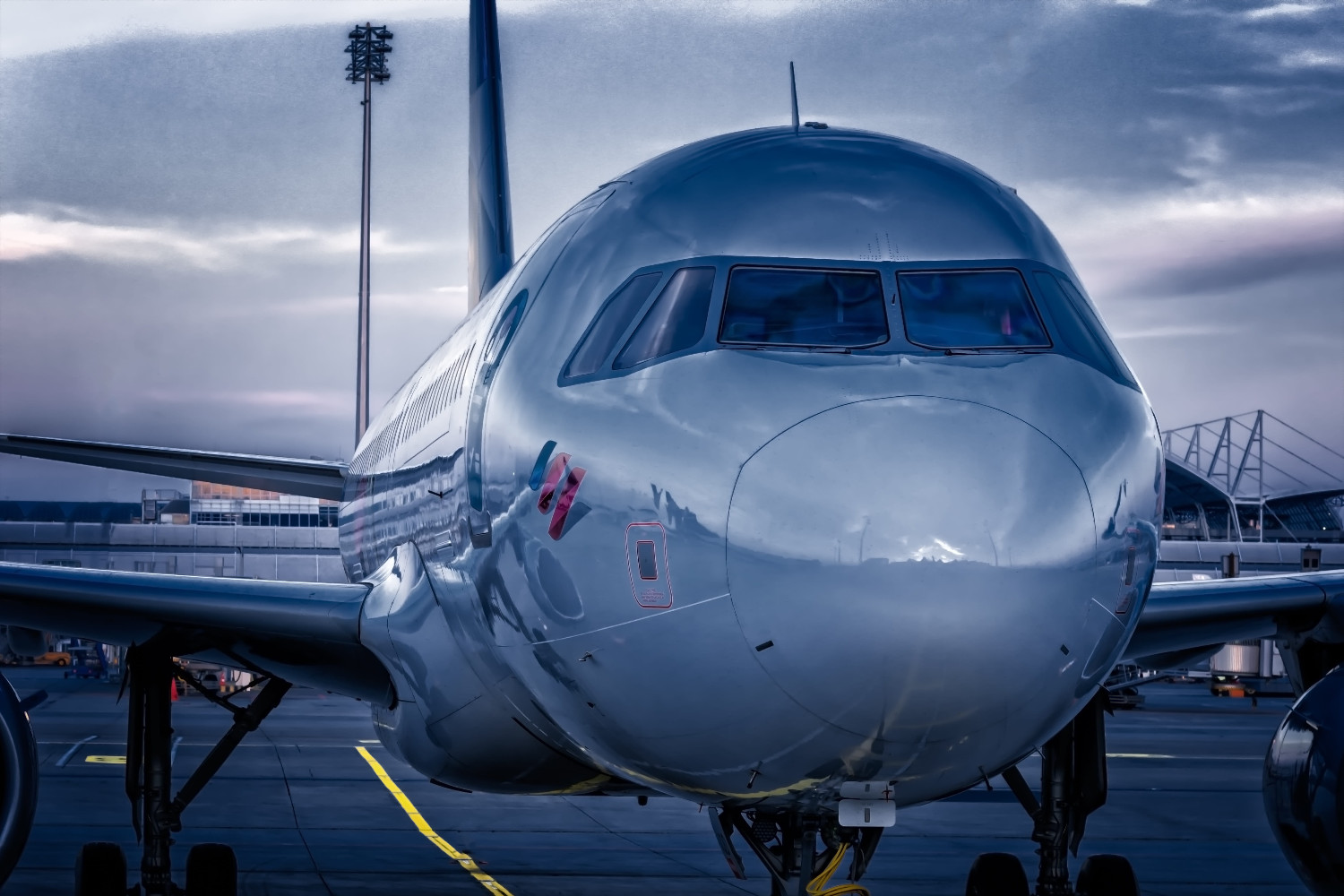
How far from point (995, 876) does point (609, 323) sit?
710 centimetres

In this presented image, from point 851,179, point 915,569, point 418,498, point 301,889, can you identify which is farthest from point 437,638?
point 301,889

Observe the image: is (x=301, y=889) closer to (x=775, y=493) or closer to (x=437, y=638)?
(x=437, y=638)

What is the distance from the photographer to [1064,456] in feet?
18.9

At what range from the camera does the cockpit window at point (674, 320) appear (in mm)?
6508

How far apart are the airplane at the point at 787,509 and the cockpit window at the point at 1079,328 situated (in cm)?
Result: 2

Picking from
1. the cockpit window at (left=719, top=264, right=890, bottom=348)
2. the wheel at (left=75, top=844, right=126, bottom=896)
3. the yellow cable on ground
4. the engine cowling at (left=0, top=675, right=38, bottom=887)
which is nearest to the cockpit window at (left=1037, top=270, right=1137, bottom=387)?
the cockpit window at (left=719, top=264, right=890, bottom=348)

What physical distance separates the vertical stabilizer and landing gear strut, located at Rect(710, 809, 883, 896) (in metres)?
12.1

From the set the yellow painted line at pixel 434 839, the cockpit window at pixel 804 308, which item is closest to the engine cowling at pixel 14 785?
the cockpit window at pixel 804 308

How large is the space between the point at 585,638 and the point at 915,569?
1.63 m

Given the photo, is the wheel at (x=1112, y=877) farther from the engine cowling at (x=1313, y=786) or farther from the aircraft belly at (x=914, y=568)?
the aircraft belly at (x=914, y=568)

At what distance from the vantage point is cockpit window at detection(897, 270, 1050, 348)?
634 cm

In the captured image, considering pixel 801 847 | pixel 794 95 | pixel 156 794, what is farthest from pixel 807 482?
pixel 156 794

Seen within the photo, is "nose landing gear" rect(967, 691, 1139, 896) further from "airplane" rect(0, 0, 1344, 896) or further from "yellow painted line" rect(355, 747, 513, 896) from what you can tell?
"yellow painted line" rect(355, 747, 513, 896)

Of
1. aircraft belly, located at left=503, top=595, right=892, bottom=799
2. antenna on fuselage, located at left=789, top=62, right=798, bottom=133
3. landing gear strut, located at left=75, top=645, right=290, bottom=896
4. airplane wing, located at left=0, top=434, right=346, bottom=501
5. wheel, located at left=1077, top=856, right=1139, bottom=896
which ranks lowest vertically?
wheel, located at left=1077, top=856, right=1139, bottom=896
